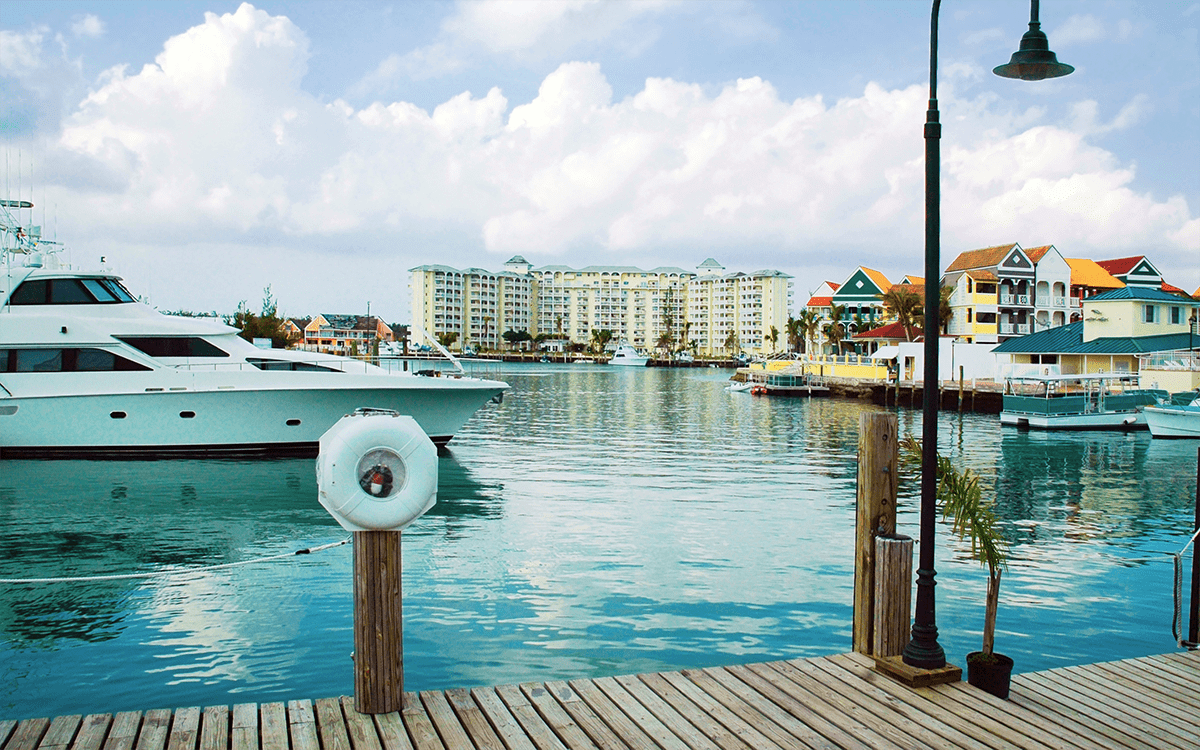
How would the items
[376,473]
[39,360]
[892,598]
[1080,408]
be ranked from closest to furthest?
[376,473]
[892,598]
[39,360]
[1080,408]

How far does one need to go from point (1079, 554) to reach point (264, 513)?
44.0 feet

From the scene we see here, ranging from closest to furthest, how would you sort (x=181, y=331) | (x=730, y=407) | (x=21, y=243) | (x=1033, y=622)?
1. (x=1033, y=622)
2. (x=181, y=331)
3. (x=21, y=243)
4. (x=730, y=407)

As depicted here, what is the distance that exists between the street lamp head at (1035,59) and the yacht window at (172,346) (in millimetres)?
20623

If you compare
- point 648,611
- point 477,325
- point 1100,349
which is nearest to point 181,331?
point 648,611

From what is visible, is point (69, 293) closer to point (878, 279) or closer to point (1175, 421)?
point (1175, 421)

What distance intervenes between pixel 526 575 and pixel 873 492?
6.82 m

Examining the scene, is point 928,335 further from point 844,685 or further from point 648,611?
point 648,611

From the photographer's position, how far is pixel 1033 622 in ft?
31.4

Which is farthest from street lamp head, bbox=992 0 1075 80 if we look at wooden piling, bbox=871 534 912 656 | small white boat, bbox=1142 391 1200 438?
small white boat, bbox=1142 391 1200 438

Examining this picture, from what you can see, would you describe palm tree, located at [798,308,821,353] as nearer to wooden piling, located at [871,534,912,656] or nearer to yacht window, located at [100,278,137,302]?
yacht window, located at [100,278,137,302]

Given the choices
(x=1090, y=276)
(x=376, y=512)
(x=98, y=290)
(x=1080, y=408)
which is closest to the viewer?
(x=376, y=512)

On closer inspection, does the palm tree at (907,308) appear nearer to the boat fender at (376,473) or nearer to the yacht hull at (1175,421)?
the yacht hull at (1175,421)

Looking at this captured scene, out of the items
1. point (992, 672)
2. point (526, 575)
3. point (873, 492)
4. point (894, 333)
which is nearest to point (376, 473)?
point (873, 492)

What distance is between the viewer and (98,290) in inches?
888
